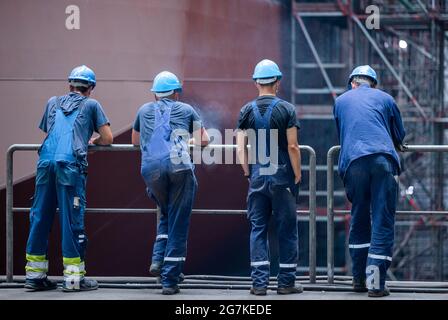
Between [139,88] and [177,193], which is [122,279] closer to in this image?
[177,193]

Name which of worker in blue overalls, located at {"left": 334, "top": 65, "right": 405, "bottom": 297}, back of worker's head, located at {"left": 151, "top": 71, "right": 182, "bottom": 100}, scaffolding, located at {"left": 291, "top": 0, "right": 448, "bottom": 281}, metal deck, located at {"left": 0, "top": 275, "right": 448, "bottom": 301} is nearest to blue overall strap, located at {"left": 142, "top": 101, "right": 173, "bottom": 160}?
back of worker's head, located at {"left": 151, "top": 71, "right": 182, "bottom": 100}

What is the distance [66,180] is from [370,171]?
7.68 feet

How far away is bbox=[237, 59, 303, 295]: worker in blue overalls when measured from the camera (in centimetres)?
693

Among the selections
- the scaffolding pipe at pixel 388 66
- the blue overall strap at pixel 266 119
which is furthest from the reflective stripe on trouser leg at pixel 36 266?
the scaffolding pipe at pixel 388 66

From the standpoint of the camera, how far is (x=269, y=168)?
22.9 ft

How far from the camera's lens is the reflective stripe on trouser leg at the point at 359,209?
6.96 m

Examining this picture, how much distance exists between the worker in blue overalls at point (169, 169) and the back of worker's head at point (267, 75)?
581 mm

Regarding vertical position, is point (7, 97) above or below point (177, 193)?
above

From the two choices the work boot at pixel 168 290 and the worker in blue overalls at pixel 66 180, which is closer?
the work boot at pixel 168 290

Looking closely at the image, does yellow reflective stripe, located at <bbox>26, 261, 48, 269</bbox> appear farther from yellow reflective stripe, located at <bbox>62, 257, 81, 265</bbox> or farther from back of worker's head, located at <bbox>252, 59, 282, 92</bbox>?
back of worker's head, located at <bbox>252, 59, 282, 92</bbox>

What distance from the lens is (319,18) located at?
14.1 metres

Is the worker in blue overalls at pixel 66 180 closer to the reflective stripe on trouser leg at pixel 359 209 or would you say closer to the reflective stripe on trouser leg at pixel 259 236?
the reflective stripe on trouser leg at pixel 259 236
